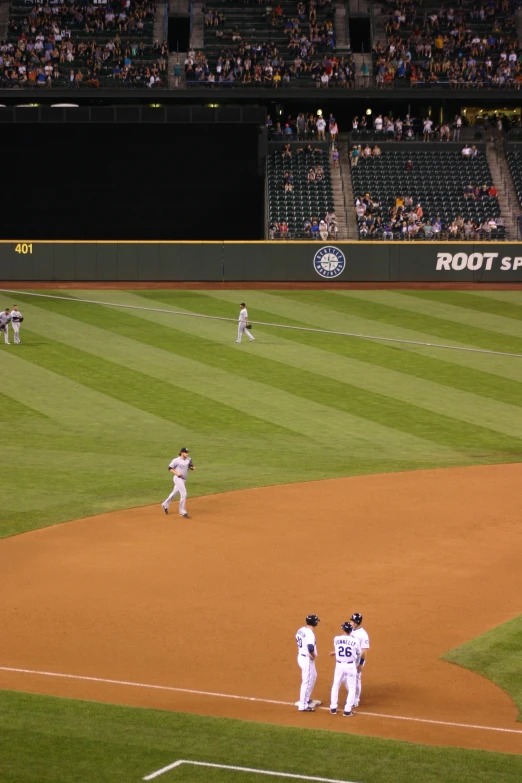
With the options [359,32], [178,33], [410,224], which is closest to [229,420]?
[410,224]

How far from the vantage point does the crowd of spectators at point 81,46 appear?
56250 mm

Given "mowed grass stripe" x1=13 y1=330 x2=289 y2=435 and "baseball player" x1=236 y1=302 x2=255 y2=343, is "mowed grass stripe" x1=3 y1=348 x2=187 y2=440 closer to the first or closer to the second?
"mowed grass stripe" x1=13 y1=330 x2=289 y2=435

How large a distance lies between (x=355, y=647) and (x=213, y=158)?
42118 millimetres

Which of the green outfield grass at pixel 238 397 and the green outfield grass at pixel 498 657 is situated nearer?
the green outfield grass at pixel 498 657

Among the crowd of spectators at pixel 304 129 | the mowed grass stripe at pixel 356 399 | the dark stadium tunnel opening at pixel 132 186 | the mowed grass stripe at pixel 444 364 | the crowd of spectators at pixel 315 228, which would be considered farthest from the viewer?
the crowd of spectators at pixel 304 129

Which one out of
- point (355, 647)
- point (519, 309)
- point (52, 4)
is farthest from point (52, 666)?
point (52, 4)

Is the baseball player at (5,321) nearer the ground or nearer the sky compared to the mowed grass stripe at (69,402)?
nearer the sky

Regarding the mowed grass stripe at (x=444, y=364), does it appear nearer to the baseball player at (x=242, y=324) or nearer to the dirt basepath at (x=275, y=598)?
the baseball player at (x=242, y=324)

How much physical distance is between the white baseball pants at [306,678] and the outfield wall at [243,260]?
37213mm

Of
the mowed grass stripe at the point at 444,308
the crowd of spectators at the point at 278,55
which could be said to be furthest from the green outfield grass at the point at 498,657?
the crowd of spectators at the point at 278,55

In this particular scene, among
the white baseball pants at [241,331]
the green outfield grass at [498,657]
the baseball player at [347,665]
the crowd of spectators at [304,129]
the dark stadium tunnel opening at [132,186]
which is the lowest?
the green outfield grass at [498,657]

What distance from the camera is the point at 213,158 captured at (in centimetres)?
5316

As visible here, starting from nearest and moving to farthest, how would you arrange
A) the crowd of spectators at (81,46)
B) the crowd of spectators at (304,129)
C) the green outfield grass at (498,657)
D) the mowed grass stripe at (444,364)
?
the green outfield grass at (498,657) < the mowed grass stripe at (444,364) < the crowd of spectators at (81,46) < the crowd of spectators at (304,129)

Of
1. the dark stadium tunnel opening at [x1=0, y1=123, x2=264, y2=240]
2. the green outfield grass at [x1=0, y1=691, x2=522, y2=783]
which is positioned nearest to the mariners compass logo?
the dark stadium tunnel opening at [x1=0, y1=123, x2=264, y2=240]
